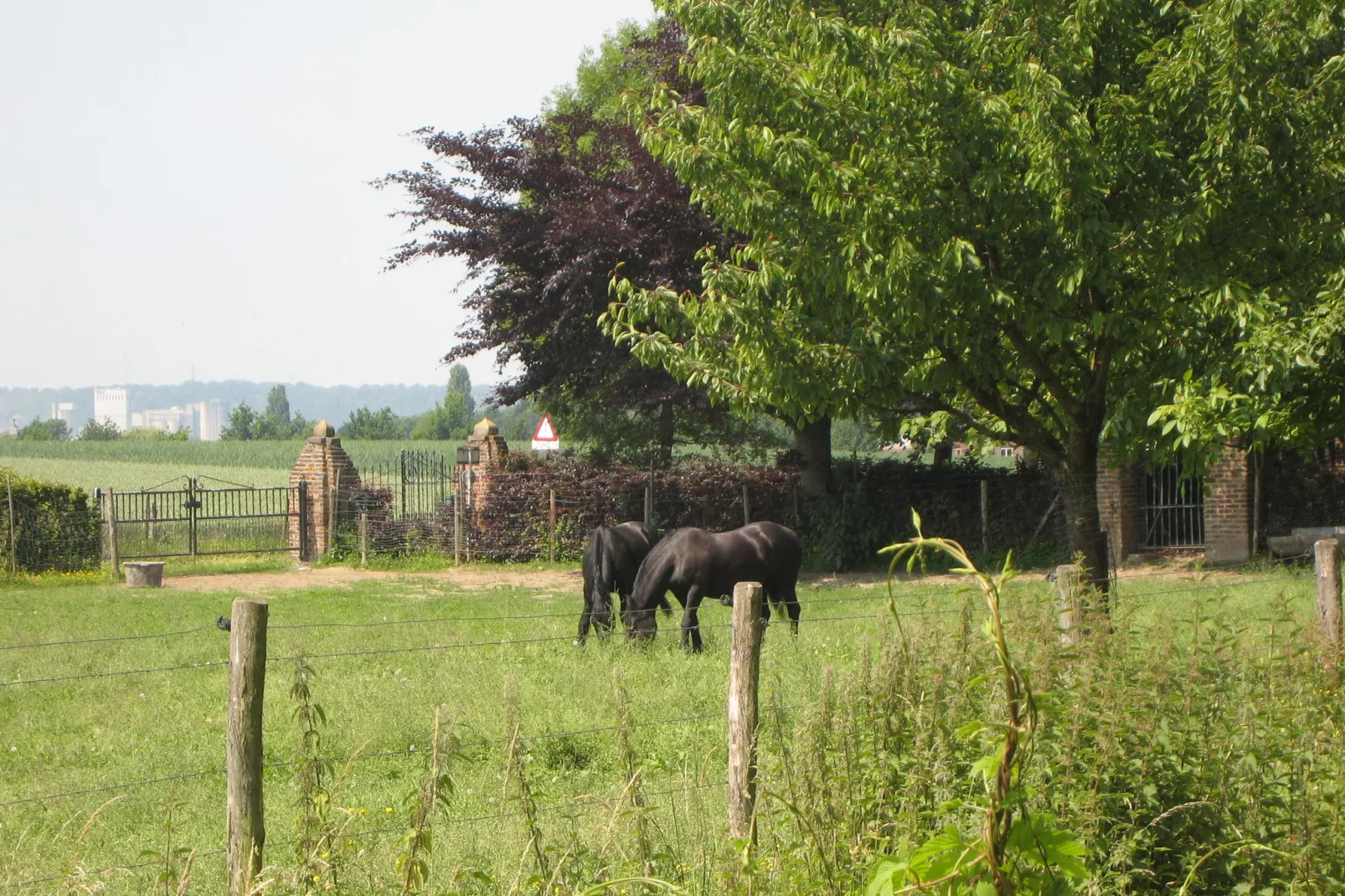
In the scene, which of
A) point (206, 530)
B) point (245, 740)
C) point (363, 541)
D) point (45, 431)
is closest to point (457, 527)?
point (363, 541)

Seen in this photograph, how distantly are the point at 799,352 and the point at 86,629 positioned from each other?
9403 mm

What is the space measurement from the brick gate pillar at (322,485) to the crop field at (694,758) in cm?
1246

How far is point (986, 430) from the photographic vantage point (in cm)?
898

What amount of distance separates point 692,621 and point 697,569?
73 centimetres

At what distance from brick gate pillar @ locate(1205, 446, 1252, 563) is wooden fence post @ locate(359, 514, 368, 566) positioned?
14.5 m

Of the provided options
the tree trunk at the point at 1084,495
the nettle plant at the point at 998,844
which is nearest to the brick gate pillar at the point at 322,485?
the tree trunk at the point at 1084,495

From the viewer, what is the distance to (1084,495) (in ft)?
28.2

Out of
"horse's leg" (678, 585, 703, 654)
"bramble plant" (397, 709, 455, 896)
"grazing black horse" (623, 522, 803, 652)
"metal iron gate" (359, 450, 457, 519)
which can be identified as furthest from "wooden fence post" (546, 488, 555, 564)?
"bramble plant" (397, 709, 455, 896)

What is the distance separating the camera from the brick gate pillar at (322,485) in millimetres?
23641

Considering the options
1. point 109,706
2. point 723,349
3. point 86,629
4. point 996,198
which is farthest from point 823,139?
point 86,629

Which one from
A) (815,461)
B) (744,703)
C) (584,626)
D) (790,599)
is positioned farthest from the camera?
(815,461)

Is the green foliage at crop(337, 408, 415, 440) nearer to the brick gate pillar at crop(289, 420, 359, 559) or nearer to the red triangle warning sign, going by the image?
the brick gate pillar at crop(289, 420, 359, 559)

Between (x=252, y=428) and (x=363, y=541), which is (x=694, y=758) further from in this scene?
(x=252, y=428)

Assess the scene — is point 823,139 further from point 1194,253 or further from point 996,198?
point 1194,253
